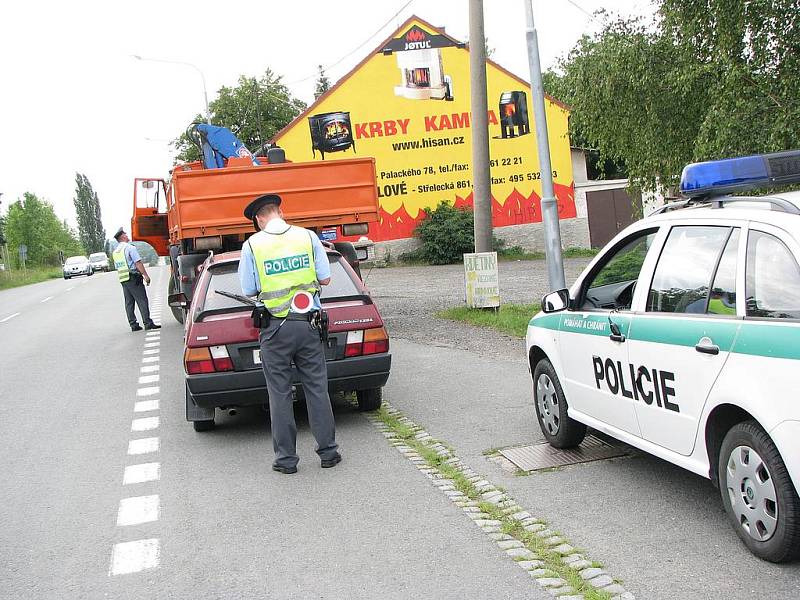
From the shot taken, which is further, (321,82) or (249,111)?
(321,82)

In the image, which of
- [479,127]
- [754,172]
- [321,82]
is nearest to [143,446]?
[754,172]

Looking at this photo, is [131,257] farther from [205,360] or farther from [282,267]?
[282,267]

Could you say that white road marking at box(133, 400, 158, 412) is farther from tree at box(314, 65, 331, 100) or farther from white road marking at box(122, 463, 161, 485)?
tree at box(314, 65, 331, 100)

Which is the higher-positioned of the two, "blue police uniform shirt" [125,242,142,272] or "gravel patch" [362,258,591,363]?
"blue police uniform shirt" [125,242,142,272]

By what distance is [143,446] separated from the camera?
25.6 feet

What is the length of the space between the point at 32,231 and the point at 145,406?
102 meters

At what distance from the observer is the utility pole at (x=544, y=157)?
12812mm

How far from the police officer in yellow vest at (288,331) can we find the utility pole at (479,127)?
30.5ft

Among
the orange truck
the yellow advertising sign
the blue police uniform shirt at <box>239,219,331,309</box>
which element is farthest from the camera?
the yellow advertising sign

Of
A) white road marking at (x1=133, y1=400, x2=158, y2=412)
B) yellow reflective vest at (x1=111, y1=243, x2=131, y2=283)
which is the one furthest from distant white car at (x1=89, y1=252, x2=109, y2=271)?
white road marking at (x1=133, y1=400, x2=158, y2=412)

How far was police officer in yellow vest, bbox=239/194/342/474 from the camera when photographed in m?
6.67

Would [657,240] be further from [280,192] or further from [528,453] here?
[280,192]

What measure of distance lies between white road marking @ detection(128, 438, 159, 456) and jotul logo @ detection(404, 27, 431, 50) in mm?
29482

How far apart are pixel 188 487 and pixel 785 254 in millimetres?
4115
